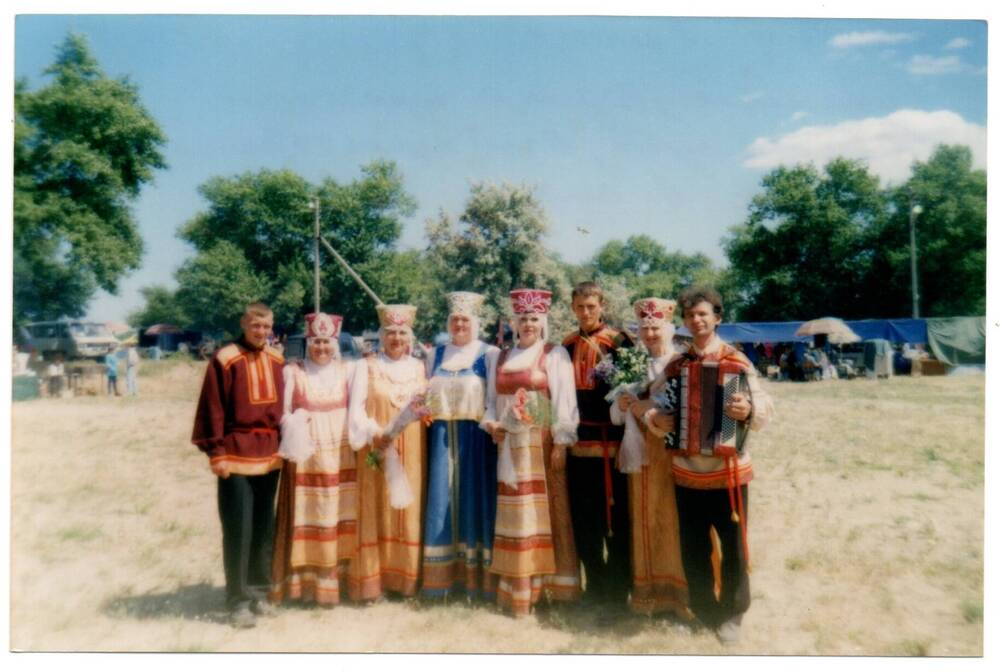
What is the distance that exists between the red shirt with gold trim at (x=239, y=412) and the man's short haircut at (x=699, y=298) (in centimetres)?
249

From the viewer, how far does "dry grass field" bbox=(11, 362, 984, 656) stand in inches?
178

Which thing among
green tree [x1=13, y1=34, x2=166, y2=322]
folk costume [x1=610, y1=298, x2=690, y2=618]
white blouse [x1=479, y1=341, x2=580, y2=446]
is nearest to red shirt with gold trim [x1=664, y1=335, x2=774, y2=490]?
folk costume [x1=610, y1=298, x2=690, y2=618]

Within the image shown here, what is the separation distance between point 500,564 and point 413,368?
134cm

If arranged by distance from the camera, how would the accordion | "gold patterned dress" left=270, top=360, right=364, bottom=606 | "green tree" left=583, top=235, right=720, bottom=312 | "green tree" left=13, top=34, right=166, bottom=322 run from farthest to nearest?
"green tree" left=583, top=235, right=720, bottom=312 → "green tree" left=13, top=34, right=166, bottom=322 → "gold patterned dress" left=270, top=360, right=364, bottom=606 → the accordion

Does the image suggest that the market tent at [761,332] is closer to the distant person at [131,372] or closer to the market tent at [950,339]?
the market tent at [950,339]

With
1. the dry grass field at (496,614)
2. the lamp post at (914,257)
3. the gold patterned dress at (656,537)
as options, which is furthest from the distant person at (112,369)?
the lamp post at (914,257)

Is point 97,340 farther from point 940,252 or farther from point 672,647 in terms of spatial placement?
point 940,252

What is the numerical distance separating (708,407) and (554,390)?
36.2 inches

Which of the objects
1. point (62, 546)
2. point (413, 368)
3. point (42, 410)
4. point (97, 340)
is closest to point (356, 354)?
point (97, 340)

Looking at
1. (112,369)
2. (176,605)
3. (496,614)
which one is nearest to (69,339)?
(112,369)

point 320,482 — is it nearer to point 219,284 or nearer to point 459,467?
point 459,467

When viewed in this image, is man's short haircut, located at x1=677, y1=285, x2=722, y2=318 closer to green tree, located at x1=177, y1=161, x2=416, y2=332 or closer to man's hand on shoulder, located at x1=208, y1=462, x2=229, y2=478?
man's hand on shoulder, located at x1=208, y1=462, x2=229, y2=478

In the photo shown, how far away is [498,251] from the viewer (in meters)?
28.5

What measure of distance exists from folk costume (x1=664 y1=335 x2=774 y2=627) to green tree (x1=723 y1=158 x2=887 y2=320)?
103ft
